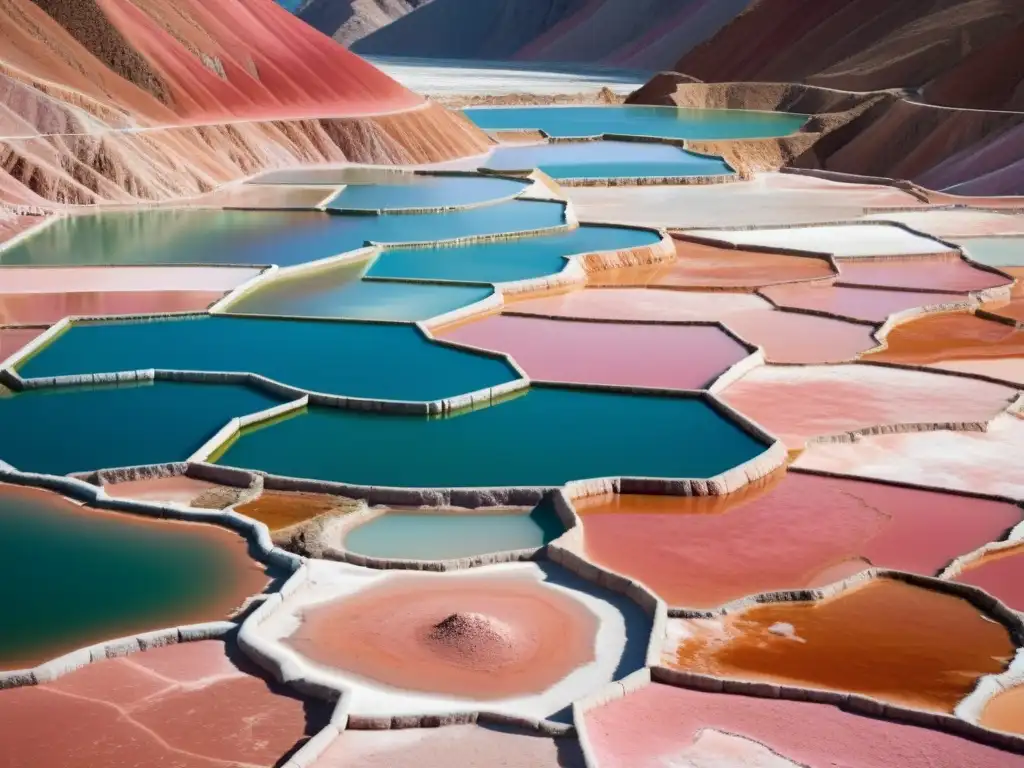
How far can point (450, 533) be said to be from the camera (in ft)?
31.1

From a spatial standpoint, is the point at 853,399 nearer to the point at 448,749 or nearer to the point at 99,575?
the point at 99,575

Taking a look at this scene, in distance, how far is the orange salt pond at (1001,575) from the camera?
29.0 feet

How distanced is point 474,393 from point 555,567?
339cm

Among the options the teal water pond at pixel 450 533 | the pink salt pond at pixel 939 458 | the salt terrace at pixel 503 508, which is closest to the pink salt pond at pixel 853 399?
the salt terrace at pixel 503 508

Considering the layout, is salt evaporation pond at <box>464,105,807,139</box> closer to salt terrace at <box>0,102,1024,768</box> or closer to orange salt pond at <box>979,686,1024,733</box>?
salt terrace at <box>0,102,1024,768</box>

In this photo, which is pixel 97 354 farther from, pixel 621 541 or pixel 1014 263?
pixel 1014 263

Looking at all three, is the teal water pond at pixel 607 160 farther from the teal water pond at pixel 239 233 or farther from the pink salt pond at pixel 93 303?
the pink salt pond at pixel 93 303

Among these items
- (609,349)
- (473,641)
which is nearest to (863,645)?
(473,641)

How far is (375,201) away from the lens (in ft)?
80.1

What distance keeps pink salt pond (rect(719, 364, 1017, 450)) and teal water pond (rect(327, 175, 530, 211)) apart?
435 inches

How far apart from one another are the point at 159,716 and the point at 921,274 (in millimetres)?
14672

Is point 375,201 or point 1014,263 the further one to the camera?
point 375,201

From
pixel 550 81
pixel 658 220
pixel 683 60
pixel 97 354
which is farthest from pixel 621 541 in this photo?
pixel 550 81

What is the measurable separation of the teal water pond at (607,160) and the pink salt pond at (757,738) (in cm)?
2260
